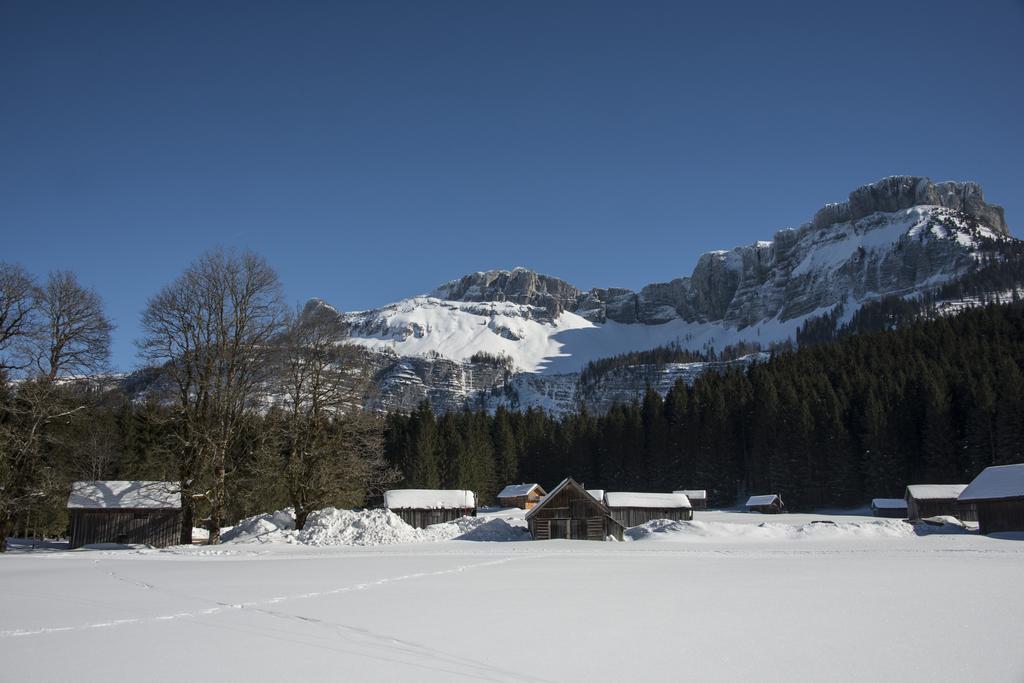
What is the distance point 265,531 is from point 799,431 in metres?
59.4

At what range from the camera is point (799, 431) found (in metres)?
77.3

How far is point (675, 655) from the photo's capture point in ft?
34.7

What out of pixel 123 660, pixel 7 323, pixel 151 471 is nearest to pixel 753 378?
pixel 151 471

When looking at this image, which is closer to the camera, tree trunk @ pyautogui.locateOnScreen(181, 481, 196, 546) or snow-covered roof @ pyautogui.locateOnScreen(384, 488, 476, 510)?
tree trunk @ pyautogui.locateOnScreen(181, 481, 196, 546)

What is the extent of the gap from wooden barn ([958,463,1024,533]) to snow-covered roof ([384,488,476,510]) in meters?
36.6

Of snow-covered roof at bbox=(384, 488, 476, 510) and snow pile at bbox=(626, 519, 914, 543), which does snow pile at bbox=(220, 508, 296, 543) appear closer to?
snow-covered roof at bbox=(384, 488, 476, 510)

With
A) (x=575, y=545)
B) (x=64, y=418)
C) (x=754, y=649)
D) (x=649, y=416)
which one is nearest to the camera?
(x=754, y=649)

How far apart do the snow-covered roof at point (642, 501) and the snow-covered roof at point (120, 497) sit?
108ft

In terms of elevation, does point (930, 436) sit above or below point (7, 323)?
below

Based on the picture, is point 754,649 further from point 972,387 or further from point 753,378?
point 753,378

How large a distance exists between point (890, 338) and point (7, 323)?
99194 mm

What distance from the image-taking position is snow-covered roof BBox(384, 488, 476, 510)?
58.1m

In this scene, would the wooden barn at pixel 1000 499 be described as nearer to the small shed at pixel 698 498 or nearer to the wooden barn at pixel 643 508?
the wooden barn at pixel 643 508

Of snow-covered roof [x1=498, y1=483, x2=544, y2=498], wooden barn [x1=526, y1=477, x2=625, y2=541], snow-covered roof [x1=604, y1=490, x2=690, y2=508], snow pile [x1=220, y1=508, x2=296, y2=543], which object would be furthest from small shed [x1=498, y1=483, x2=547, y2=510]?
snow pile [x1=220, y1=508, x2=296, y2=543]
